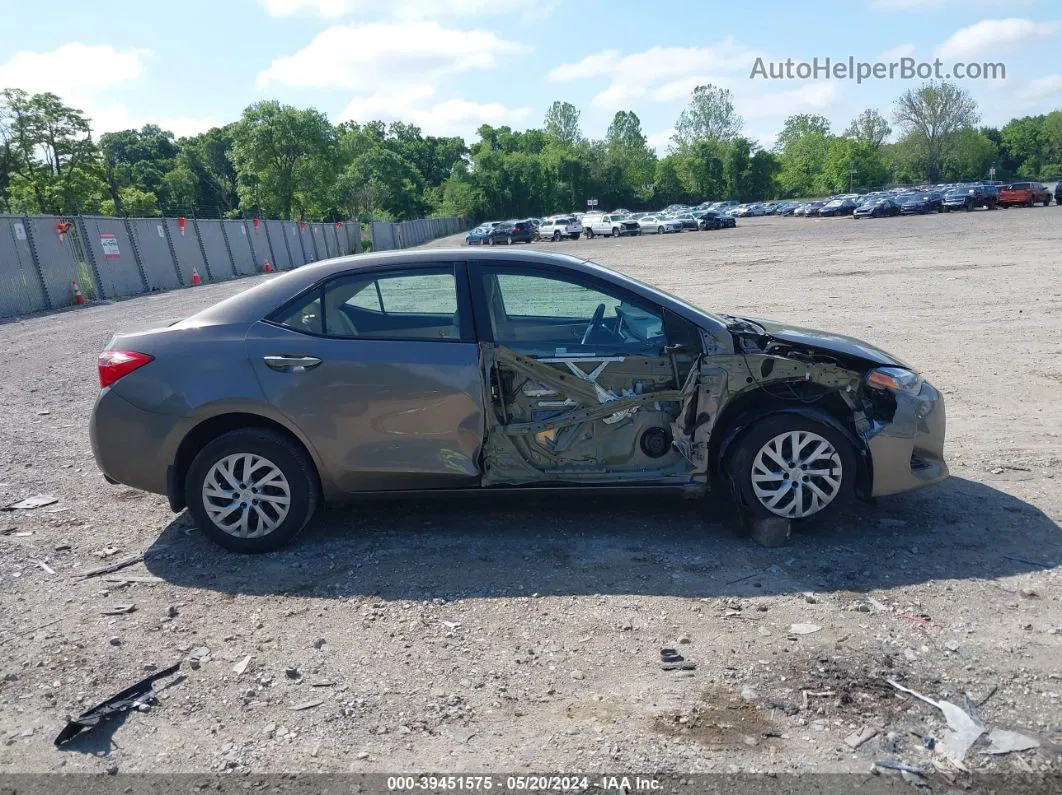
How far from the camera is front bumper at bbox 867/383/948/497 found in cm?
477

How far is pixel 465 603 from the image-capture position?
4238 millimetres

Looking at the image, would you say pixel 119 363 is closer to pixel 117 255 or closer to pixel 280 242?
pixel 117 255

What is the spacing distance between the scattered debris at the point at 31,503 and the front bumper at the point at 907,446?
552cm

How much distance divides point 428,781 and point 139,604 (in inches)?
88.1

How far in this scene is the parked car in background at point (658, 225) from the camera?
64.9 m

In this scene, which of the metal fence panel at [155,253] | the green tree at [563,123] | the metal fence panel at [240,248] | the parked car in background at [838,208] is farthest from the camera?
the green tree at [563,123]

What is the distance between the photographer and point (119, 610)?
4.29m

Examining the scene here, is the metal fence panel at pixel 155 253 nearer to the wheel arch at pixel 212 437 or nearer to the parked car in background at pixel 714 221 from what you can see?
the wheel arch at pixel 212 437

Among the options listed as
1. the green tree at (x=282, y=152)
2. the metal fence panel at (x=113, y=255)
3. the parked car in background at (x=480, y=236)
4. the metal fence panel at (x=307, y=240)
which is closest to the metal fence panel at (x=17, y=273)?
the metal fence panel at (x=113, y=255)

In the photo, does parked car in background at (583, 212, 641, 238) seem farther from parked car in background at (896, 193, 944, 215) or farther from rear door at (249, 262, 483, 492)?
rear door at (249, 262, 483, 492)

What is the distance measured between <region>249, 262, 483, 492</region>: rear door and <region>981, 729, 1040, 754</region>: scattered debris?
2804 millimetres

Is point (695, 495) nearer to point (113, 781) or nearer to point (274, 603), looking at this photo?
point (274, 603)

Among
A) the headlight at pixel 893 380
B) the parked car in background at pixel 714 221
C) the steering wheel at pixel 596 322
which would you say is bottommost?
the parked car in background at pixel 714 221

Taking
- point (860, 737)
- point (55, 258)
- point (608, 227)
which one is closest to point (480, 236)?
point (608, 227)
